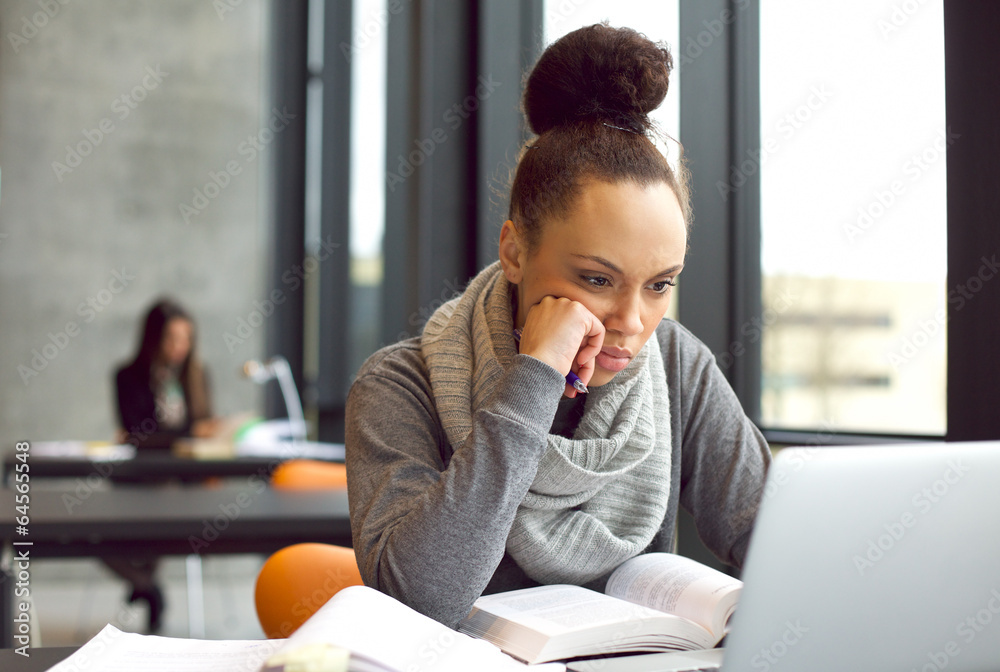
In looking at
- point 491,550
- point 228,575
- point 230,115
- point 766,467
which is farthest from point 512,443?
point 230,115

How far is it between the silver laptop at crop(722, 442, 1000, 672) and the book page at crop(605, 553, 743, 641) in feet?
0.47

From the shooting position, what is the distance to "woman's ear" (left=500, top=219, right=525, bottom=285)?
4.03 feet

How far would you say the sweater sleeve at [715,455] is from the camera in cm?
128

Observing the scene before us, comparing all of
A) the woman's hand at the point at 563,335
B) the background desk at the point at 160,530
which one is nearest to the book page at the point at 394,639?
the woman's hand at the point at 563,335

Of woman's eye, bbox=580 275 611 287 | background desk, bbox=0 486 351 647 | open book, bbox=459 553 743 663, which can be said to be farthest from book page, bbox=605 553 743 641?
background desk, bbox=0 486 351 647

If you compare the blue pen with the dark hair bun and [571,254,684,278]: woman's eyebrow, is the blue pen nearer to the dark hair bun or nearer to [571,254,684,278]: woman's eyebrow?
[571,254,684,278]: woman's eyebrow

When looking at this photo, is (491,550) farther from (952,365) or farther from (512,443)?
(952,365)

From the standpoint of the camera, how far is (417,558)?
1.00m

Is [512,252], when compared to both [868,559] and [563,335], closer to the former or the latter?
[563,335]

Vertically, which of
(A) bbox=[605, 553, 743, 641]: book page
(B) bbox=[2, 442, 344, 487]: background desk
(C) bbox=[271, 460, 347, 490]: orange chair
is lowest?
(B) bbox=[2, 442, 344, 487]: background desk

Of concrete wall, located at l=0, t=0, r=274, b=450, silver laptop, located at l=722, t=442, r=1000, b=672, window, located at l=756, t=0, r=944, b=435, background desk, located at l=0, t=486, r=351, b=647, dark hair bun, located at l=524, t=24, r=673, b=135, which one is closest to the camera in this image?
silver laptop, located at l=722, t=442, r=1000, b=672

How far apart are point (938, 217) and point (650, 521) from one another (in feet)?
2.89

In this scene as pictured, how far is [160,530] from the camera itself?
6.24 ft

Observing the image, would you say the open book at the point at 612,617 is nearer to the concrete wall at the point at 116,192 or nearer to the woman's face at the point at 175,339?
the woman's face at the point at 175,339
